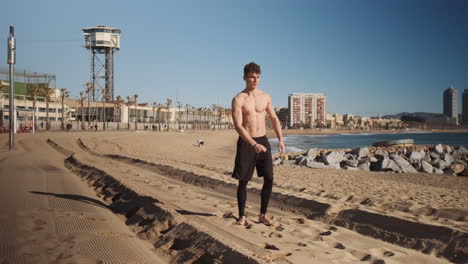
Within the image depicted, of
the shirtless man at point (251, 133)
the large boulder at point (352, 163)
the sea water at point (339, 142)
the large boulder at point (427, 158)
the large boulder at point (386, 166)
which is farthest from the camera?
the sea water at point (339, 142)

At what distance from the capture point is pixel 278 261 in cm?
308

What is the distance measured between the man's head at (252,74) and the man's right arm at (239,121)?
0.89 ft

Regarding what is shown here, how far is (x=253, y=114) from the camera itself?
14.4 ft

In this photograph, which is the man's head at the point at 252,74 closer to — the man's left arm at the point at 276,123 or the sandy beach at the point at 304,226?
the man's left arm at the point at 276,123

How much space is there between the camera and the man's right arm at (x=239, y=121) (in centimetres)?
420

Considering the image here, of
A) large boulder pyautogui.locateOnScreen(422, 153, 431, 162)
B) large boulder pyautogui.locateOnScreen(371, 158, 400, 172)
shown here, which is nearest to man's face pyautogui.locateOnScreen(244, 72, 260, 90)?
large boulder pyautogui.locateOnScreen(371, 158, 400, 172)

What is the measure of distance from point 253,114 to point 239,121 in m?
0.24

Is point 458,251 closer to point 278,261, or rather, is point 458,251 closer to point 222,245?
point 278,261

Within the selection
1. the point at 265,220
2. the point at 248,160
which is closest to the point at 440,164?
the point at 265,220

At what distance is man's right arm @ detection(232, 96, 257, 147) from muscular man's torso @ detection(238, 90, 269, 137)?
78 mm

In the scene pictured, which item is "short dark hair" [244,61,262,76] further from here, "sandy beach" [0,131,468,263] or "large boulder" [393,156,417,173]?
"large boulder" [393,156,417,173]

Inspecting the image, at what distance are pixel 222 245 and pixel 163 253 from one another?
0.64 m

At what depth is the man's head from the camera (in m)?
4.39

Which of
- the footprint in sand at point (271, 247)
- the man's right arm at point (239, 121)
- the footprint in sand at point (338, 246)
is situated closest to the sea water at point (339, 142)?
the man's right arm at point (239, 121)
